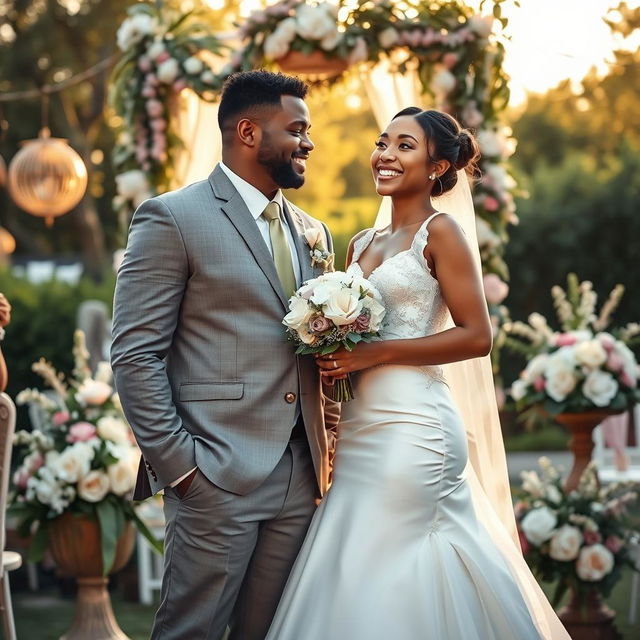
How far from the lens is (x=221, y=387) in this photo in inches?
138

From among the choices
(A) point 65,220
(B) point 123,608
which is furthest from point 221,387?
(A) point 65,220

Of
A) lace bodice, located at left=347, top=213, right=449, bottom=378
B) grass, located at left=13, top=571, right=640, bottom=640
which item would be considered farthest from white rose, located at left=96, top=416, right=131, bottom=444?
lace bodice, located at left=347, top=213, right=449, bottom=378

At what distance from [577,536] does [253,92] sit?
299 cm

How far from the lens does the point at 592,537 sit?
18.1ft

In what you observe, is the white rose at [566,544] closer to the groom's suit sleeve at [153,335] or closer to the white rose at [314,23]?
the groom's suit sleeve at [153,335]

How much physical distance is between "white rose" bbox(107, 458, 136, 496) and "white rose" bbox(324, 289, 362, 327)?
252 cm

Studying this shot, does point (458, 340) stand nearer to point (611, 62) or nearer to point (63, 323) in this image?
point (611, 62)

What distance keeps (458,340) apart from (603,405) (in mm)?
2532

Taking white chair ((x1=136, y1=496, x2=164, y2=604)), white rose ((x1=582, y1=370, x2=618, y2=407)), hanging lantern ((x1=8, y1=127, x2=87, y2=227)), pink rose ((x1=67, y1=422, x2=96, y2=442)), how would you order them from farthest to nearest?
1. hanging lantern ((x1=8, y1=127, x2=87, y2=227))
2. white chair ((x1=136, y1=496, x2=164, y2=604))
3. white rose ((x1=582, y1=370, x2=618, y2=407))
4. pink rose ((x1=67, y1=422, x2=96, y2=442))

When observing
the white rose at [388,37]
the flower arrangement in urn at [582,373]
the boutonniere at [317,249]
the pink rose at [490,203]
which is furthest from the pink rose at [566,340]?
the boutonniere at [317,249]

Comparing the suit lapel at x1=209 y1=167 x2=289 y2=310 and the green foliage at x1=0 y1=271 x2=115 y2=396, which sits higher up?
the suit lapel at x1=209 y1=167 x2=289 y2=310

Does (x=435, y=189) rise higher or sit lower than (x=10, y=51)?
lower

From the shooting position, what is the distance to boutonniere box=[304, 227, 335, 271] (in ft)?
A: 12.5

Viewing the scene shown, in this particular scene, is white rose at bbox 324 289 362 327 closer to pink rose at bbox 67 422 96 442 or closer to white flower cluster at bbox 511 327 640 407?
pink rose at bbox 67 422 96 442
